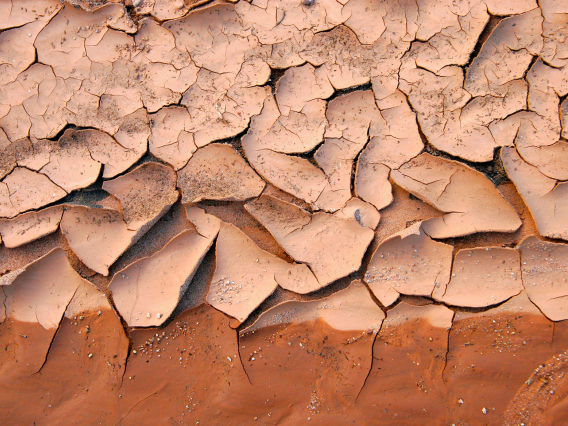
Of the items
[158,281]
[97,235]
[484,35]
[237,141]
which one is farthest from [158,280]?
[484,35]

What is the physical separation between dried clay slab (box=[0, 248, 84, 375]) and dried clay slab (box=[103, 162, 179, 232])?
1.70 ft

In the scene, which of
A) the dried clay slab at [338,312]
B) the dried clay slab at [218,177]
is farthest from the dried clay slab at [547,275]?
the dried clay slab at [218,177]

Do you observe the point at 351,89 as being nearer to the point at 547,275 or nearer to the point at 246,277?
the point at 246,277

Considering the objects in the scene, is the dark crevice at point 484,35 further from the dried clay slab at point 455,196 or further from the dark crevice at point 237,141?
the dark crevice at point 237,141

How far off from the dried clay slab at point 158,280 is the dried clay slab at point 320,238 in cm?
43

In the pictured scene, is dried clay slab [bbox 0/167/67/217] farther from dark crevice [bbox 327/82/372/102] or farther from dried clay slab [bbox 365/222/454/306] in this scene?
dried clay slab [bbox 365/222/454/306]

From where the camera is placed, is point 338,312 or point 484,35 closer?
point 338,312

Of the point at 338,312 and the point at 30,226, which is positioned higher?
the point at 30,226

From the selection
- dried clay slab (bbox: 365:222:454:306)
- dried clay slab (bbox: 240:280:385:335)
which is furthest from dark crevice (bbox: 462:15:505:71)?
dried clay slab (bbox: 240:280:385:335)

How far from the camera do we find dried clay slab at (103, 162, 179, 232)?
232cm

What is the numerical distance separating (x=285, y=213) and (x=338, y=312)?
722 mm

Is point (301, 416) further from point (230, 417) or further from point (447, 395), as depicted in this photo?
point (447, 395)

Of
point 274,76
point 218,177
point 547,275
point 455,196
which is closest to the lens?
point 547,275

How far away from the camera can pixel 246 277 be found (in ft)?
7.38
